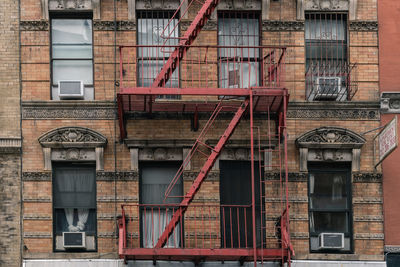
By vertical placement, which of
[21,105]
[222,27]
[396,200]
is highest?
[222,27]

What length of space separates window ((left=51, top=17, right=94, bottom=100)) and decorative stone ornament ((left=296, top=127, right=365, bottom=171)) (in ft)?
15.5

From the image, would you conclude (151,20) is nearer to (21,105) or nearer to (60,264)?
(21,105)

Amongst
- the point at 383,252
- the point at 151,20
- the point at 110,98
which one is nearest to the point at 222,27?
the point at 151,20

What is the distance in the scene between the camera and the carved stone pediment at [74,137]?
53.4 ft

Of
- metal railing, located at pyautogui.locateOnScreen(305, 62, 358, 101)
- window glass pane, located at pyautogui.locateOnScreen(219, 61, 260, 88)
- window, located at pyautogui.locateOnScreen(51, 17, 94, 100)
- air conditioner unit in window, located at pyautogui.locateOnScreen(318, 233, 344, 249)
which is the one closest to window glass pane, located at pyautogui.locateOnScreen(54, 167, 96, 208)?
window, located at pyautogui.locateOnScreen(51, 17, 94, 100)

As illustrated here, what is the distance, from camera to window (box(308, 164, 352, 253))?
646 inches

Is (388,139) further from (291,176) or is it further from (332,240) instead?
(332,240)

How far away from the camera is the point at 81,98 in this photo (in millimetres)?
16625

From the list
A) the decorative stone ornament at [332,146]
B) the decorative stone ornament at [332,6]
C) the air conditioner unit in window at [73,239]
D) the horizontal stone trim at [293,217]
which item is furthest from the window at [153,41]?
the air conditioner unit in window at [73,239]

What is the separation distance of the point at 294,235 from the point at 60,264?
479cm

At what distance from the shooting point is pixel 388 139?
15.6 metres

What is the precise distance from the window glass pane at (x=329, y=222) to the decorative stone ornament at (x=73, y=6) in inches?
247

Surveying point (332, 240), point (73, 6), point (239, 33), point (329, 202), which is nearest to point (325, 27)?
point (239, 33)

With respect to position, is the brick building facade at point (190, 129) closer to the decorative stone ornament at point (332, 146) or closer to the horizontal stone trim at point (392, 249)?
the decorative stone ornament at point (332, 146)
